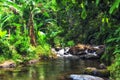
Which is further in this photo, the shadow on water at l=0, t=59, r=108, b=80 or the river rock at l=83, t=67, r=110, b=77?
the shadow on water at l=0, t=59, r=108, b=80

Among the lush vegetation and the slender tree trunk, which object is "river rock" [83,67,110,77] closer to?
the lush vegetation

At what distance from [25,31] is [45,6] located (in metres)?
4.42

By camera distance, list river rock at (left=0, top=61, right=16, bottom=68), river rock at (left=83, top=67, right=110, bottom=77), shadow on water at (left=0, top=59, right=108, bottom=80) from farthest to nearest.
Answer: river rock at (left=0, top=61, right=16, bottom=68) → shadow on water at (left=0, top=59, right=108, bottom=80) → river rock at (left=83, top=67, right=110, bottom=77)

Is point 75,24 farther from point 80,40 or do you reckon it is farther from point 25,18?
point 25,18

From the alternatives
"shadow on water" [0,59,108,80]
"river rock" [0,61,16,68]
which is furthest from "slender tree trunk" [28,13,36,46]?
"shadow on water" [0,59,108,80]

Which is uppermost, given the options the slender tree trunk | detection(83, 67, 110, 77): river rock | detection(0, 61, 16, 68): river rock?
the slender tree trunk

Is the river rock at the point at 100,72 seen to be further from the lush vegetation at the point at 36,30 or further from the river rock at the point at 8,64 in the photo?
the river rock at the point at 8,64

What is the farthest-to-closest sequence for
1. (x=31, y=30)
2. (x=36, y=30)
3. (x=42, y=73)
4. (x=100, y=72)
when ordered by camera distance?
(x=36, y=30) → (x=31, y=30) → (x=42, y=73) → (x=100, y=72)

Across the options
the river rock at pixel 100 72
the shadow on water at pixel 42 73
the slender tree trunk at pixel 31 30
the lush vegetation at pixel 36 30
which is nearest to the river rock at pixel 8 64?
the lush vegetation at pixel 36 30

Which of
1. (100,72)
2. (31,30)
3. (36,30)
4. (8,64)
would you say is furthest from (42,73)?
(36,30)

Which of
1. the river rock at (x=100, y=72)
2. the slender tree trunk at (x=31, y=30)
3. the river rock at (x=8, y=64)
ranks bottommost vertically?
the river rock at (x=100, y=72)

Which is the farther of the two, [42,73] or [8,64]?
[8,64]

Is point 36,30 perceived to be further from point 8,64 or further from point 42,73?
point 42,73

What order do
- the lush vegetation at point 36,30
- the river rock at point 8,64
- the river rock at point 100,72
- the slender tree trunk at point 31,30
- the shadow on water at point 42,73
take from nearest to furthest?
the river rock at point 100,72
the shadow on water at point 42,73
the river rock at point 8,64
the lush vegetation at point 36,30
the slender tree trunk at point 31,30
